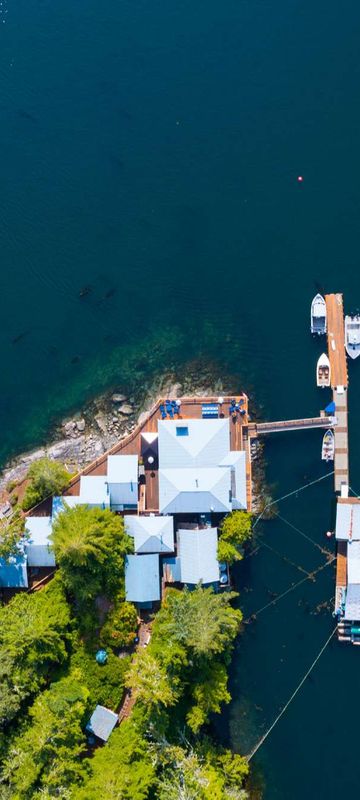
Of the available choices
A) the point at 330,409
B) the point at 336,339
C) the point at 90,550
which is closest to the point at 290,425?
the point at 330,409

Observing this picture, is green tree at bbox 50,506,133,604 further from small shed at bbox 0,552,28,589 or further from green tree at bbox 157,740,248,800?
green tree at bbox 157,740,248,800

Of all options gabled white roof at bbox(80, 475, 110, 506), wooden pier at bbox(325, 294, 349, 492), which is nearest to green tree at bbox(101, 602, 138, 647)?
gabled white roof at bbox(80, 475, 110, 506)

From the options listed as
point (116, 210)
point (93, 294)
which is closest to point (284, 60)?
point (116, 210)

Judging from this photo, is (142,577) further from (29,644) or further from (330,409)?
(330,409)

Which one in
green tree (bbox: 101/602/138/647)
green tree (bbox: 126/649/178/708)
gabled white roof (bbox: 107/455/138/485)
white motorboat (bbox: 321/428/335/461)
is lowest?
green tree (bbox: 126/649/178/708)

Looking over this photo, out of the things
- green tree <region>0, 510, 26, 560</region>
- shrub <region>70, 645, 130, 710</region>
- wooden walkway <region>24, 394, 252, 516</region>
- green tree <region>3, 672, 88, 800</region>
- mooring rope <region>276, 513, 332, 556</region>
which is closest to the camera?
green tree <region>3, 672, 88, 800</region>

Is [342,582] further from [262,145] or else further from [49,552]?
[262,145]

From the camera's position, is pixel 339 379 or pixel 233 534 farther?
pixel 339 379
